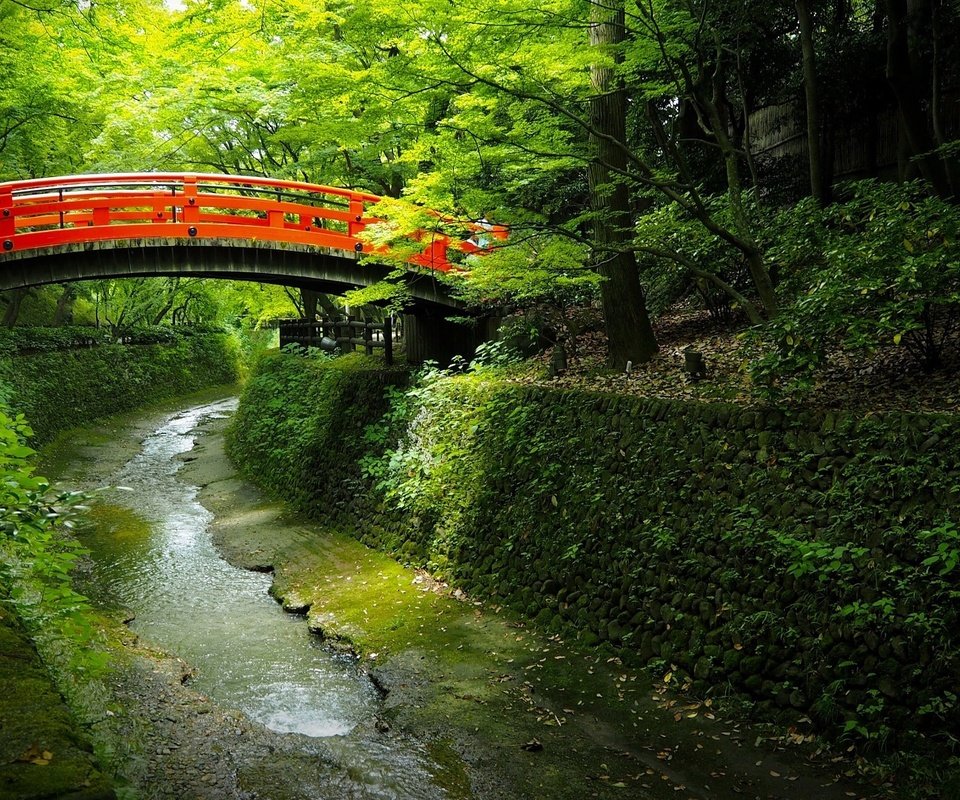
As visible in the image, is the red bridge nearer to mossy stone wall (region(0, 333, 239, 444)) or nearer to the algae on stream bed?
the algae on stream bed

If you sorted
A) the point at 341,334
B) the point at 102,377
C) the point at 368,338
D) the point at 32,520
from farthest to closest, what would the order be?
the point at 102,377 < the point at 341,334 < the point at 368,338 < the point at 32,520

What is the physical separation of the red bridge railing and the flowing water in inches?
233

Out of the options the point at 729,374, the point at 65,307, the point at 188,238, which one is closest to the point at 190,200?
the point at 188,238

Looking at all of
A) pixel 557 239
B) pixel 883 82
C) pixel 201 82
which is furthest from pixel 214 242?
pixel 883 82

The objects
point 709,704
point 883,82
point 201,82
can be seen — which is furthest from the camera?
point 201,82

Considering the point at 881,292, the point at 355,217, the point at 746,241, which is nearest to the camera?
the point at 881,292

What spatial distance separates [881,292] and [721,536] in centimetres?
301

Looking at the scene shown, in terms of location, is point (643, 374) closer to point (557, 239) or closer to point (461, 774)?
point (557, 239)

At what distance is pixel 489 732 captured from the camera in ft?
23.4

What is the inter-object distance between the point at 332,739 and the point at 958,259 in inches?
299

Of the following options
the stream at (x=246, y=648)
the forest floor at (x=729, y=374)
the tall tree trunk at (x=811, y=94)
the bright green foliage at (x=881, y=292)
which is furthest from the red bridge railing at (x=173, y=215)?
the bright green foliage at (x=881, y=292)

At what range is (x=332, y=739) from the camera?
7250 millimetres

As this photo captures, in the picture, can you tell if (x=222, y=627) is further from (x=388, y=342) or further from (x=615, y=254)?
(x=388, y=342)

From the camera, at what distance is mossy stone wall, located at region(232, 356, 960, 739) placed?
611 centimetres
